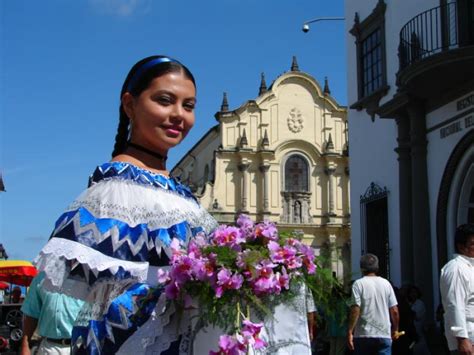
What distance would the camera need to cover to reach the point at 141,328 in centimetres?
279

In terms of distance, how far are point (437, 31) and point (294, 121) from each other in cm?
2787

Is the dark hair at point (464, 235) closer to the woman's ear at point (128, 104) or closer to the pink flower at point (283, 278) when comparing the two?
the woman's ear at point (128, 104)

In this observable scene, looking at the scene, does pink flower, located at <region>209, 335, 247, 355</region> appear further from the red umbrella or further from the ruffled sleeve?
the red umbrella

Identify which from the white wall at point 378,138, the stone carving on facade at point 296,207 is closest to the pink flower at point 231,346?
the white wall at point 378,138

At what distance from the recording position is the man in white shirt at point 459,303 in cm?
577

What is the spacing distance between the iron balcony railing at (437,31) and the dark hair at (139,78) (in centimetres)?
970

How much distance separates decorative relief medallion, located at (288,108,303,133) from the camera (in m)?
41.2

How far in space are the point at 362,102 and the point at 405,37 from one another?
249 cm

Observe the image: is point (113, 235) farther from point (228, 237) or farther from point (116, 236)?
point (228, 237)

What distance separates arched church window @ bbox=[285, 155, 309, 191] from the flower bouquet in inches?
1507

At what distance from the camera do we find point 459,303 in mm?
5801

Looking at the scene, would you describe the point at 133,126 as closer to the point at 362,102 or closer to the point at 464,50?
the point at 464,50

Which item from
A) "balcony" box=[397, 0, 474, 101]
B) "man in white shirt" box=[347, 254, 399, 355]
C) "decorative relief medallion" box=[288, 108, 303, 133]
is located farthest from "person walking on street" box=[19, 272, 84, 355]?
"decorative relief medallion" box=[288, 108, 303, 133]

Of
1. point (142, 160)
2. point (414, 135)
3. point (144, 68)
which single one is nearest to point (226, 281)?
point (142, 160)
